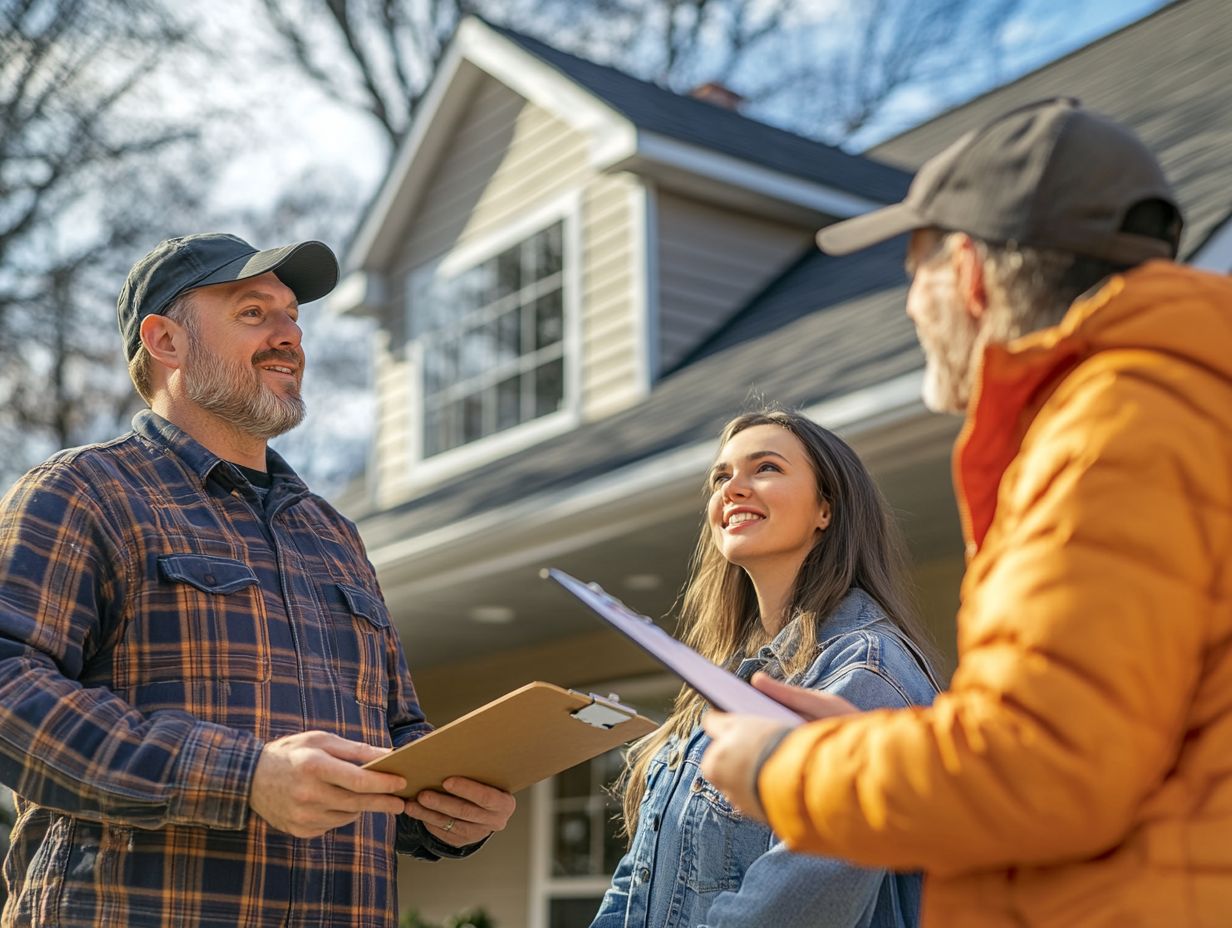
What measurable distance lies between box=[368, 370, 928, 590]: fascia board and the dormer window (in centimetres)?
206

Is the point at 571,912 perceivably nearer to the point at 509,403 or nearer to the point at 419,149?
the point at 509,403

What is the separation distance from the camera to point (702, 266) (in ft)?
29.8

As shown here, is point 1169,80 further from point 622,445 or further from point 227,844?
point 227,844

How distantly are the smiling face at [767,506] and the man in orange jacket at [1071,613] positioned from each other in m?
1.36

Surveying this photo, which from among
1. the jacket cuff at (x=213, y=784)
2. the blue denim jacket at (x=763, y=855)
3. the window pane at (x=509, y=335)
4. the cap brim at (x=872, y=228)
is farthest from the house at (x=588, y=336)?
the cap brim at (x=872, y=228)

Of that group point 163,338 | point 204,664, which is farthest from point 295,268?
point 204,664

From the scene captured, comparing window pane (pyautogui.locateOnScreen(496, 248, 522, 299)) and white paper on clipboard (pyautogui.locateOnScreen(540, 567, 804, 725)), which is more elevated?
window pane (pyautogui.locateOnScreen(496, 248, 522, 299))

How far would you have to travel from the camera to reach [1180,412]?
150 cm

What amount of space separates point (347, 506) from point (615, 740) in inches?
356

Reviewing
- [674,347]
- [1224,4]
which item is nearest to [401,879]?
[674,347]

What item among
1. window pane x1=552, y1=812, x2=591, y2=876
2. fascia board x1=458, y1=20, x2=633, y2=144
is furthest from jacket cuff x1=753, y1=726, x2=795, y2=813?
window pane x1=552, y1=812, x2=591, y2=876

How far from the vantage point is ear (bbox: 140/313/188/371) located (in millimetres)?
3104

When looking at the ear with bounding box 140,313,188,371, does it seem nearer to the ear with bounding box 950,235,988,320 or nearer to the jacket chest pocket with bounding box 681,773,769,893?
the jacket chest pocket with bounding box 681,773,769,893

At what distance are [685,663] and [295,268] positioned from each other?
1.74m
